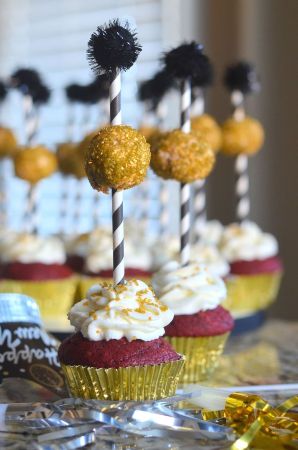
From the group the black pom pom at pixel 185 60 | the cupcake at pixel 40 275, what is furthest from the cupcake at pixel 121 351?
the cupcake at pixel 40 275

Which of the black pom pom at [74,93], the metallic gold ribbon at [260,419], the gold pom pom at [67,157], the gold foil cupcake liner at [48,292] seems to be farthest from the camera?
the black pom pom at [74,93]

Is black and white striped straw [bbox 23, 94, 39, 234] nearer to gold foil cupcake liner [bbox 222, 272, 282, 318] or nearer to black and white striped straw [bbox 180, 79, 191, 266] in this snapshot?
gold foil cupcake liner [bbox 222, 272, 282, 318]

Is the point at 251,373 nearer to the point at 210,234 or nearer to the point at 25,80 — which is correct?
the point at 210,234

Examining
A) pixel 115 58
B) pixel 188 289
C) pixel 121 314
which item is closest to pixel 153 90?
pixel 188 289

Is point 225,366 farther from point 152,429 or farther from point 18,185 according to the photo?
point 18,185

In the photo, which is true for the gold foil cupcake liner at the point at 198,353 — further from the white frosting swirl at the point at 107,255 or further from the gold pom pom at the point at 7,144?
the gold pom pom at the point at 7,144

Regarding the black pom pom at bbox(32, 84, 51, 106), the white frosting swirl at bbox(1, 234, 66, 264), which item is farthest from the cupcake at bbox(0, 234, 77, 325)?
the black pom pom at bbox(32, 84, 51, 106)

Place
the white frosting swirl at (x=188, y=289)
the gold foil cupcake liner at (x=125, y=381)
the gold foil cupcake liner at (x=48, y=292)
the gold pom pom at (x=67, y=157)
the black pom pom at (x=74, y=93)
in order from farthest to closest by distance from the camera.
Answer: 1. the black pom pom at (x=74, y=93)
2. the gold pom pom at (x=67, y=157)
3. the gold foil cupcake liner at (x=48, y=292)
4. the white frosting swirl at (x=188, y=289)
5. the gold foil cupcake liner at (x=125, y=381)
